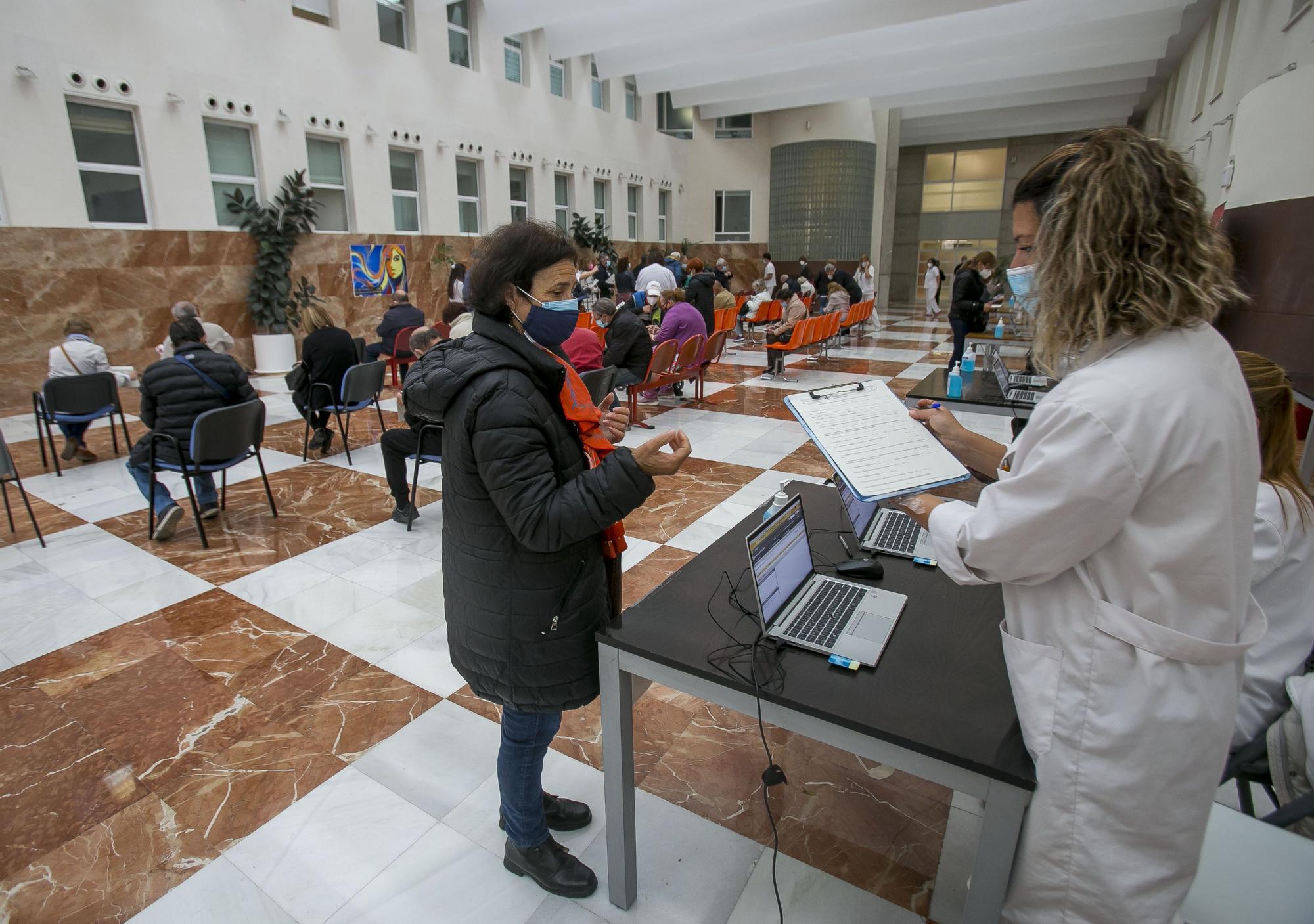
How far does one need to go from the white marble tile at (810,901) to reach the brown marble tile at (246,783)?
1.35 meters

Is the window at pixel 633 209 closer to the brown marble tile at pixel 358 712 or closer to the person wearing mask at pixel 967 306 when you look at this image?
the person wearing mask at pixel 967 306

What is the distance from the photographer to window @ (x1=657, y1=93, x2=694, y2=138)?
18.5 m

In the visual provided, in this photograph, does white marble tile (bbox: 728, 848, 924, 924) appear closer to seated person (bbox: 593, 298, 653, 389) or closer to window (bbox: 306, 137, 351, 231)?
seated person (bbox: 593, 298, 653, 389)

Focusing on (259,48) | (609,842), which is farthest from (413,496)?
(259,48)

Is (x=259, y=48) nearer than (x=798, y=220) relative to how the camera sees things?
Yes

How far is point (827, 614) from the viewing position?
1.60 meters

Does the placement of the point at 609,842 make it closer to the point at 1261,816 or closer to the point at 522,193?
the point at 1261,816

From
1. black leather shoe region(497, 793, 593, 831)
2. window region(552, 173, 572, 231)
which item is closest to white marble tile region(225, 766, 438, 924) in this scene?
black leather shoe region(497, 793, 593, 831)

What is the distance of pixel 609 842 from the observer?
5.67ft

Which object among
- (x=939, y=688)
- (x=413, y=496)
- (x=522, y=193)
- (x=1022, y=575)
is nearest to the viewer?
(x=1022, y=575)

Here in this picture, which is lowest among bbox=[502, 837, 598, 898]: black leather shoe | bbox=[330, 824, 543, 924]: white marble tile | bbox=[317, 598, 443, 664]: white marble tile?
bbox=[330, 824, 543, 924]: white marble tile

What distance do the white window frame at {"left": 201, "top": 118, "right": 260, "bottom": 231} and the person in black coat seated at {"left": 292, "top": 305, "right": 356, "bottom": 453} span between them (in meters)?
5.20

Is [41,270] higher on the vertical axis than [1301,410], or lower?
higher

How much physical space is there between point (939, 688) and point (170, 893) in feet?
6.48
